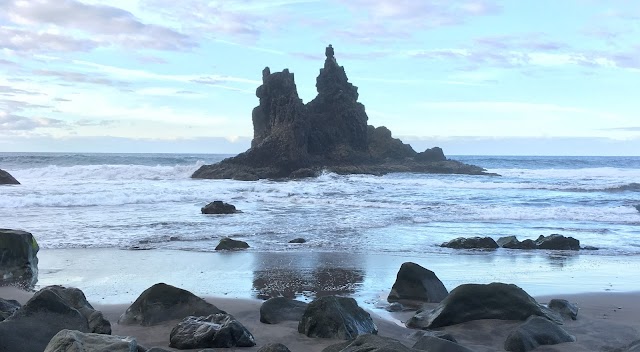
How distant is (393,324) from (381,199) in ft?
60.8

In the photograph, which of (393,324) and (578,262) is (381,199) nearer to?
(578,262)

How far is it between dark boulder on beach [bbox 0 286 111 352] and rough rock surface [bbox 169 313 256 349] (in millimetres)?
640

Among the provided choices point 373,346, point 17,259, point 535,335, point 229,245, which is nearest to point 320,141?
point 229,245

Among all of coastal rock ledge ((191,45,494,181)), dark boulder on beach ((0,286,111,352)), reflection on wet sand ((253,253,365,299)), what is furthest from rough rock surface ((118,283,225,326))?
coastal rock ledge ((191,45,494,181))

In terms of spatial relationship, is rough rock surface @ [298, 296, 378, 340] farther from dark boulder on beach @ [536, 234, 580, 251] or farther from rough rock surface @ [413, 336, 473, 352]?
dark boulder on beach @ [536, 234, 580, 251]

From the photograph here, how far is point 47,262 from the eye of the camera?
9617mm

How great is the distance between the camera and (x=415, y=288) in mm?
7262

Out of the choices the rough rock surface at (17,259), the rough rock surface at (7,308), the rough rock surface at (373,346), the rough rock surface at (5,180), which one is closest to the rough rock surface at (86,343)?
the rough rock surface at (373,346)

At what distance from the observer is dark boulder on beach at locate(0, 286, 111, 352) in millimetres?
4355

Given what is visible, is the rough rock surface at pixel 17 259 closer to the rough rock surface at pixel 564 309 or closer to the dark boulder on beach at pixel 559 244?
the rough rock surface at pixel 564 309

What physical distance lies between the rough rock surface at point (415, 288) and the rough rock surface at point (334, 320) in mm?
1759

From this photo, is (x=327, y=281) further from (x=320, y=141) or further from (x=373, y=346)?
(x=320, y=141)

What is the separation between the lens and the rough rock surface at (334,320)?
5.26m

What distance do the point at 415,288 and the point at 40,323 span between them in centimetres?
416
